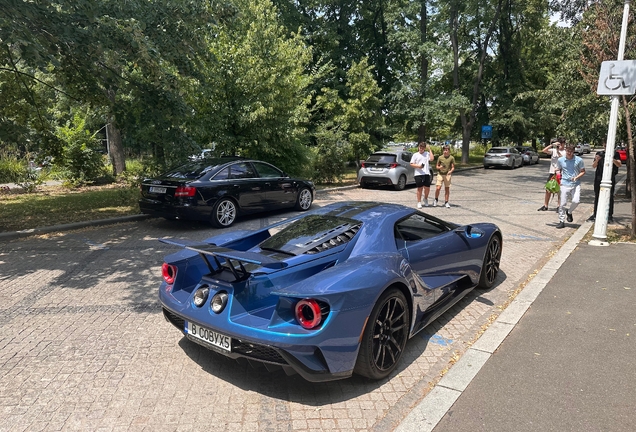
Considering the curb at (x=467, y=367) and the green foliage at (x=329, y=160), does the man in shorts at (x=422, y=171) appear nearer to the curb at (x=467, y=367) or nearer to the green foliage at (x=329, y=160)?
the green foliage at (x=329, y=160)

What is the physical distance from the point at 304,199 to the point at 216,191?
3.11 meters

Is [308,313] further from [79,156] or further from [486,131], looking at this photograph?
[486,131]

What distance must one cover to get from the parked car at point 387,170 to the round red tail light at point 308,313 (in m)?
14.3

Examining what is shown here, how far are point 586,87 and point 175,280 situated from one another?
13.6 metres

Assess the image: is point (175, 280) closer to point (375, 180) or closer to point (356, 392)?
point (356, 392)

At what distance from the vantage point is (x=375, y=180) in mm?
17031

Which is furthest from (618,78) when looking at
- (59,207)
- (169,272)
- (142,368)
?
(59,207)

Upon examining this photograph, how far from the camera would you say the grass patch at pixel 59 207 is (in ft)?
31.0

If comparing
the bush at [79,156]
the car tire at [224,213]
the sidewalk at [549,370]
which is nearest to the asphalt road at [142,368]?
the sidewalk at [549,370]

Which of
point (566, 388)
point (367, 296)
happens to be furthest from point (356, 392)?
point (566, 388)

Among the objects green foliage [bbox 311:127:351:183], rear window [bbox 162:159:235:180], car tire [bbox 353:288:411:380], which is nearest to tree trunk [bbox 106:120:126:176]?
green foliage [bbox 311:127:351:183]

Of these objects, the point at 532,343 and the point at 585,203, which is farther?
the point at 585,203

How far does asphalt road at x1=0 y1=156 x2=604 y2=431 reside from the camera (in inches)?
114

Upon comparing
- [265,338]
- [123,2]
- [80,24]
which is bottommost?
[265,338]
